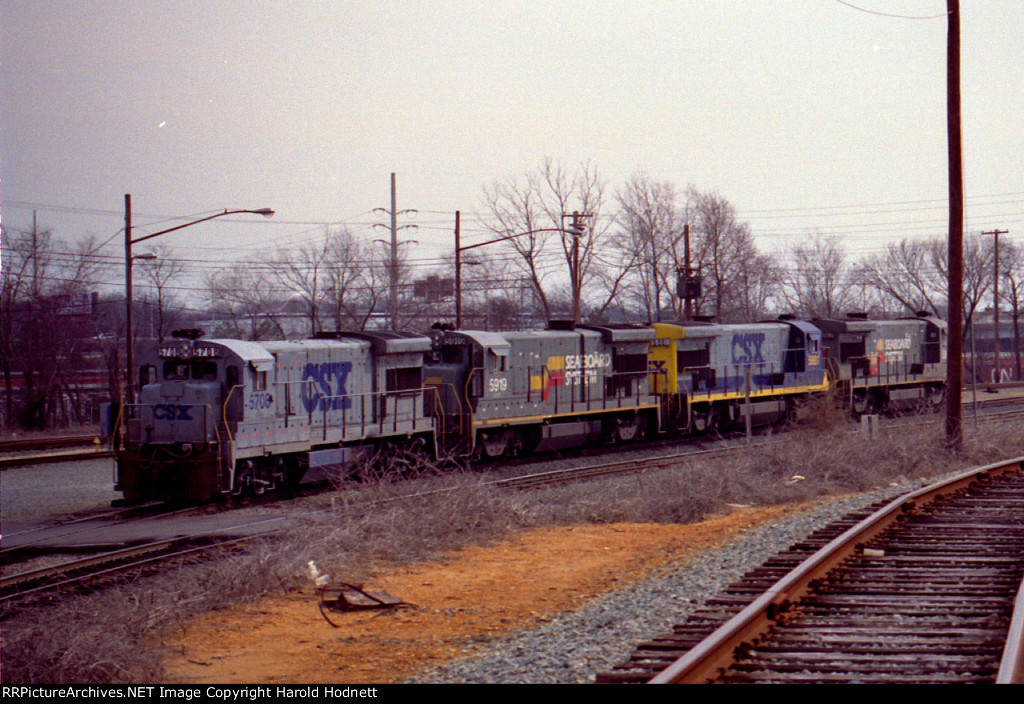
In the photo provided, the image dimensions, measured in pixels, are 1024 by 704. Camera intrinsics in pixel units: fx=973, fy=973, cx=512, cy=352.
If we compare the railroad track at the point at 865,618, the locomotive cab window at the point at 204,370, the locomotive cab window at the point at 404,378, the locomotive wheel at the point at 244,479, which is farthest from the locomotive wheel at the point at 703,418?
the railroad track at the point at 865,618

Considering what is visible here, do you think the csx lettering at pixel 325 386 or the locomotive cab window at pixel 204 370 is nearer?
the locomotive cab window at pixel 204 370

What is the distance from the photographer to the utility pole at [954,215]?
19.6m

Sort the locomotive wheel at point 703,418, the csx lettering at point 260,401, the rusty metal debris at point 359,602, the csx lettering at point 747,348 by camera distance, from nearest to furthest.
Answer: the rusty metal debris at point 359,602
the csx lettering at point 260,401
the locomotive wheel at point 703,418
the csx lettering at point 747,348

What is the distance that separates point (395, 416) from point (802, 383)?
1592cm

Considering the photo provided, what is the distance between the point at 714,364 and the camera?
29.6 metres

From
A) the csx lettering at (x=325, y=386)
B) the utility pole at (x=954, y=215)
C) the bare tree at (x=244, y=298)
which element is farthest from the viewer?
the bare tree at (x=244, y=298)

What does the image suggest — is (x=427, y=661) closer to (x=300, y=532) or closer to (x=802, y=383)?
(x=300, y=532)

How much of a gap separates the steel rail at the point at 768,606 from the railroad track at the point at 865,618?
0.01 m

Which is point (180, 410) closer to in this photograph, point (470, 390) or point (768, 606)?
point (470, 390)

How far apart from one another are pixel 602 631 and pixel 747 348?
23.9 m

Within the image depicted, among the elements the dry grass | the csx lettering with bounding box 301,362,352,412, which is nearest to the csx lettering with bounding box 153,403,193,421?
the csx lettering with bounding box 301,362,352,412

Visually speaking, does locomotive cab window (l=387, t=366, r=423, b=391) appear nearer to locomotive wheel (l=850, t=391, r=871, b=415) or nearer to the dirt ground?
the dirt ground

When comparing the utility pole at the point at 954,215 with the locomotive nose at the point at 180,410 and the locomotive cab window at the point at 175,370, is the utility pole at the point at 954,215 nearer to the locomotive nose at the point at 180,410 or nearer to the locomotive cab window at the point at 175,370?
the locomotive nose at the point at 180,410

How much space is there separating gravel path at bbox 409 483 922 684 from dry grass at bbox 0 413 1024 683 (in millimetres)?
2508
